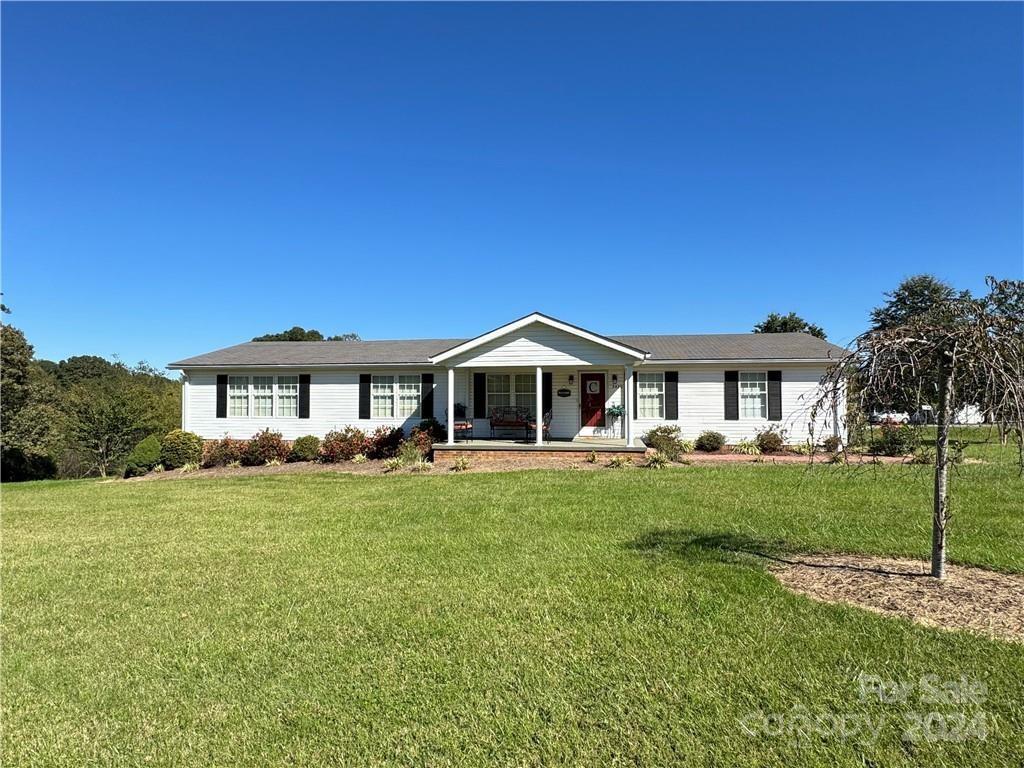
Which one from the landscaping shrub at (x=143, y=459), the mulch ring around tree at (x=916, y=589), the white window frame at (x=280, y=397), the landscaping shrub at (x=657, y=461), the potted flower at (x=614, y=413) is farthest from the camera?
the white window frame at (x=280, y=397)

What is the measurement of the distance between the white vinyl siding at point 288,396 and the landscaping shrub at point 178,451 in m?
2.98

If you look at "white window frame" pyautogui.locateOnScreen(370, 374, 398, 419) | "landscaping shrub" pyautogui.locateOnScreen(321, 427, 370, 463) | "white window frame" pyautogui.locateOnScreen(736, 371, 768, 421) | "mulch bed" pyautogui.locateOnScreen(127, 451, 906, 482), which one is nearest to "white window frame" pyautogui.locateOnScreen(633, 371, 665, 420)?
"mulch bed" pyautogui.locateOnScreen(127, 451, 906, 482)

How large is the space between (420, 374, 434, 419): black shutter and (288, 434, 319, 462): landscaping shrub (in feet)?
12.1

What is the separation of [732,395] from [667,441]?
11.1 feet

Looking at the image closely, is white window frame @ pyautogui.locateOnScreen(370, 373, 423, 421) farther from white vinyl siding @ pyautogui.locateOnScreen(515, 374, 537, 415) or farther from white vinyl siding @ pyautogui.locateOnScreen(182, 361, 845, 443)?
white vinyl siding @ pyautogui.locateOnScreen(515, 374, 537, 415)

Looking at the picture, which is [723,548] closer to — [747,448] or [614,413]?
[747,448]

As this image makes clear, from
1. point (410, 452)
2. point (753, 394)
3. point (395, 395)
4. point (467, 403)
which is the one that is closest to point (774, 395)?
point (753, 394)

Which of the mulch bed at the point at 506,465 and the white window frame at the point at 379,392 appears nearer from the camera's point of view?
the mulch bed at the point at 506,465

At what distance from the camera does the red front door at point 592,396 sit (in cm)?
1894

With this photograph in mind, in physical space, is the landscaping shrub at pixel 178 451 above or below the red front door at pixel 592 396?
below

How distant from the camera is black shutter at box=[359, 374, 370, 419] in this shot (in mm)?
19453

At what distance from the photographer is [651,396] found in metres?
18.9

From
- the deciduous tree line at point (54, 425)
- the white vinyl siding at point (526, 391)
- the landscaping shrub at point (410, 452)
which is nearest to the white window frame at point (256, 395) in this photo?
the deciduous tree line at point (54, 425)

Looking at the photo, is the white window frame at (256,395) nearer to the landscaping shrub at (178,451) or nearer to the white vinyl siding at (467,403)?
the white vinyl siding at (467,403)
